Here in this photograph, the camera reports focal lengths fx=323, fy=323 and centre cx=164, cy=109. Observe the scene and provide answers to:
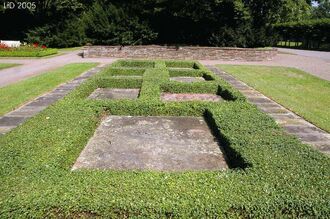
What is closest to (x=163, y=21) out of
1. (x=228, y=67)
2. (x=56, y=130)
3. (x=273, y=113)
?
(x=228, y=67)

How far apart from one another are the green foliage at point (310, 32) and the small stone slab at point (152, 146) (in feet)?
99.3

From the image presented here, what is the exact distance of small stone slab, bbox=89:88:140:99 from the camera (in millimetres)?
10375

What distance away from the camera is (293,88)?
11906 millimetres

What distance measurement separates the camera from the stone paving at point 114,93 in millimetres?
10375

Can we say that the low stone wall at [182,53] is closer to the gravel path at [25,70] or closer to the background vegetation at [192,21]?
the gravel path at [25,70]

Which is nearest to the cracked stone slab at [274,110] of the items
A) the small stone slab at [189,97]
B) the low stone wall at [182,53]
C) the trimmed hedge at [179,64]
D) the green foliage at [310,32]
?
the small stone slab at [189,97]

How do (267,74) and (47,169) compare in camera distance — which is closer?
(47,169)

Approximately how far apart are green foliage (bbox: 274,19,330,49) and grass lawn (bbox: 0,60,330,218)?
3090 centimetres

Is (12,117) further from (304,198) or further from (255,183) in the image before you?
(304,198)

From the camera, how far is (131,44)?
73.6ft

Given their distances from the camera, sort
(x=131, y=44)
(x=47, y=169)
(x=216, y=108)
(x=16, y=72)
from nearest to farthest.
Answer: (x=47, y=169), (x=216, y=108), (x=16, y=72), (x=131, y=44)

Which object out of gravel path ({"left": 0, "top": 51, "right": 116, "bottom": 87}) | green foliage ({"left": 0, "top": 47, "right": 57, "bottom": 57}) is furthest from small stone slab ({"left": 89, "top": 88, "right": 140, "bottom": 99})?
green foliage ({"left": 0, "top": 47, "right": 57, "bottom": 57})

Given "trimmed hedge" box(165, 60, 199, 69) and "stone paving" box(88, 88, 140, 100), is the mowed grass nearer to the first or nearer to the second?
"trimmed hedge" box(165, 60, 199, 69)

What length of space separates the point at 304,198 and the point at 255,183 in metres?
0.58
